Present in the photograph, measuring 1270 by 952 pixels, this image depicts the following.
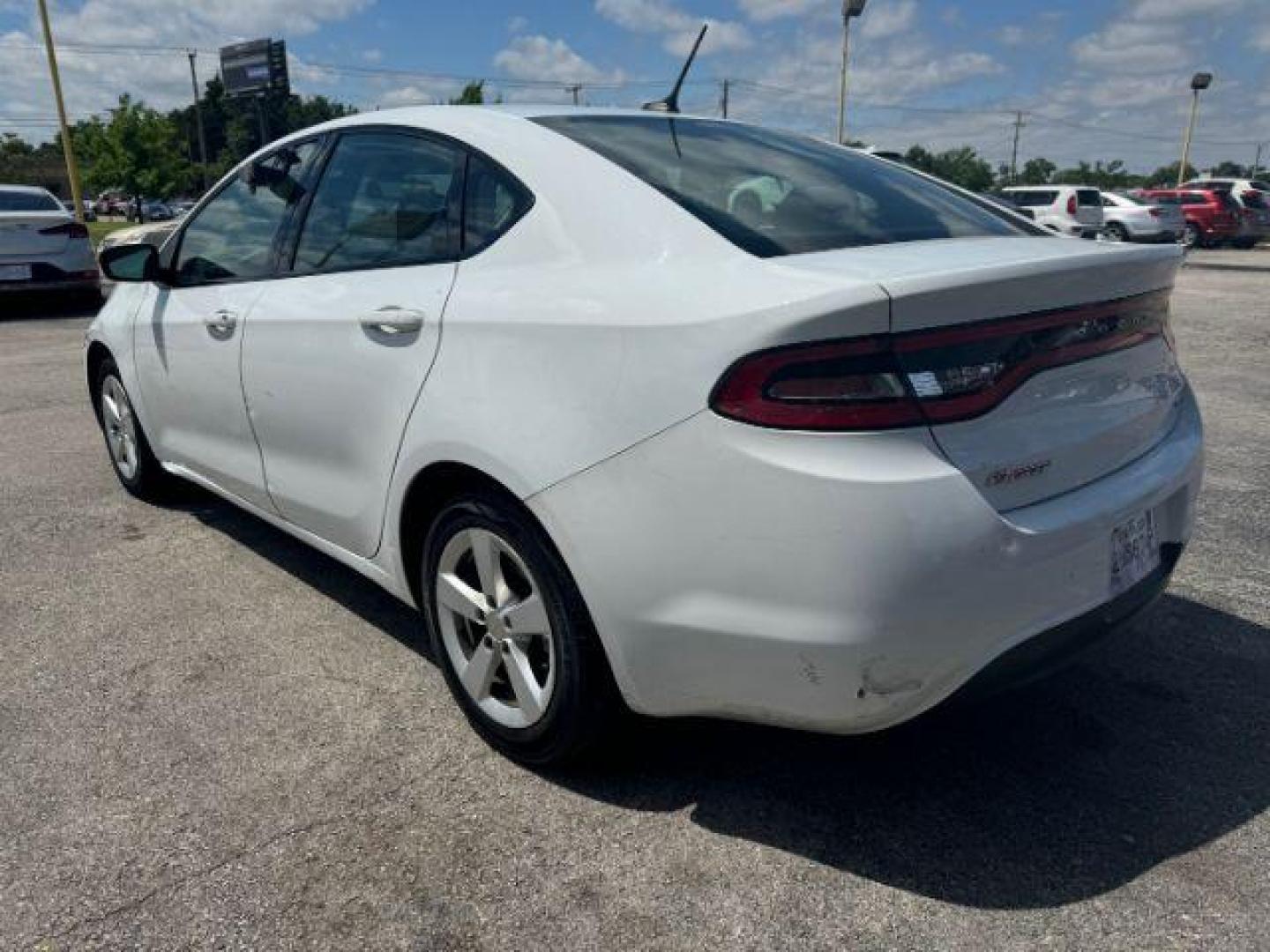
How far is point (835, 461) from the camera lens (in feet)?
Result: 5.86

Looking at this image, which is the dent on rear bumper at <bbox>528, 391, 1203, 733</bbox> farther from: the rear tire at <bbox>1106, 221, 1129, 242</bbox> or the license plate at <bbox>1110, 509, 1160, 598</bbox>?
the rear tire at <bbox>1106, 221, 1129, 242</bbox>

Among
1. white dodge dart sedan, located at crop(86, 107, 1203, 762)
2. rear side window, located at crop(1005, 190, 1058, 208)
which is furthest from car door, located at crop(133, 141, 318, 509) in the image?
rear side window, located at crop(1005, 190, 1058, 208)

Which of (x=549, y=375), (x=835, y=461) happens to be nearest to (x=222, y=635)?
(x=549, y=375)

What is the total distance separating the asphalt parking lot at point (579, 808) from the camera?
1.99 m

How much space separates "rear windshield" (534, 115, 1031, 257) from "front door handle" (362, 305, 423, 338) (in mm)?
620

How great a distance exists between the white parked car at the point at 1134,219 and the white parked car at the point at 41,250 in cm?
2064

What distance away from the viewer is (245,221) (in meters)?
3.52

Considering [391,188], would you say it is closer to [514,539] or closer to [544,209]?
[544,209]

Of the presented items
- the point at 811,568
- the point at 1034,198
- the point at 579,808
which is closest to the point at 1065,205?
the point at 1034,198

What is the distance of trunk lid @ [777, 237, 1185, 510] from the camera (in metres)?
1.84

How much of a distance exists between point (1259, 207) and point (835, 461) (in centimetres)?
3028

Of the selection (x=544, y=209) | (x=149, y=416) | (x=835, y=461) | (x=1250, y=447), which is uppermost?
(x=544, y=209)

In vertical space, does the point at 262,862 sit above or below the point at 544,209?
below

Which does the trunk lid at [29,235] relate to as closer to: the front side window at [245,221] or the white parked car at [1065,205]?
the front side window at [245,221]
